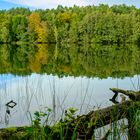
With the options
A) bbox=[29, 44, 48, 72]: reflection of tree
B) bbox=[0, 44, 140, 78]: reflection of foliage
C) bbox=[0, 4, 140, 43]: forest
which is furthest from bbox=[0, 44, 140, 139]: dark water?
bbox=[0, 4, 140, 43]: forest

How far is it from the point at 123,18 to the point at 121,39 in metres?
4.38

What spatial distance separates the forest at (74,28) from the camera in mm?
84062

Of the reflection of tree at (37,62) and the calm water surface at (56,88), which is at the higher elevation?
the reflection of tree at (37,62)

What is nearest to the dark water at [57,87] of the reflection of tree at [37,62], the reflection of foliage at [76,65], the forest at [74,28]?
the reflection of foliage at [76,65]

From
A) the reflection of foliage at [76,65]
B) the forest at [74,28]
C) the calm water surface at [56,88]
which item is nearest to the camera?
the calm water surface at [56,88]

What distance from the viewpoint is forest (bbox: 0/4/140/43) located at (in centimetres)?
8406

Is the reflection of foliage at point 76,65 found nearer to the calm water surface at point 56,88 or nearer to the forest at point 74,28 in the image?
the calm water surface at point 56,88

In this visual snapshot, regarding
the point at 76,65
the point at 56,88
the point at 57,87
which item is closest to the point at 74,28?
the point at 76,65

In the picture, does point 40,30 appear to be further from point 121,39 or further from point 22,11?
point 22,11

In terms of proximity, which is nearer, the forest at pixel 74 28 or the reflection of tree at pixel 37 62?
the reflection of tree at pixel 37 62

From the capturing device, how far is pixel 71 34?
8794cm

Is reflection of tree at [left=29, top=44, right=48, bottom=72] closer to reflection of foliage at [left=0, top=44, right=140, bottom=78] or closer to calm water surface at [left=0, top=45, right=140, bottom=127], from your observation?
reflection of foliage at [left=0, top=44, right=140, bottom=78]

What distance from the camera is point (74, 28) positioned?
290ft

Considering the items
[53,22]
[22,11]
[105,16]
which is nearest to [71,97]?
[105,16]
